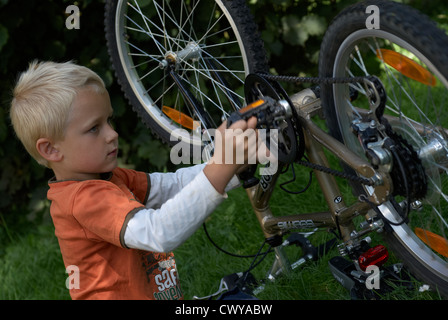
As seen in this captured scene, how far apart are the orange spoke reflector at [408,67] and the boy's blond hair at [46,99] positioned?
77cm

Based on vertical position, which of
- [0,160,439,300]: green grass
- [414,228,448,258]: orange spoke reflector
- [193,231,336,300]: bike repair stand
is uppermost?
[414,228,448,258]: orange spoke reflector

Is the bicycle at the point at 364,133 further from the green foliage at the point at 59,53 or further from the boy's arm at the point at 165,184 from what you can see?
the green foliage at the point at 59,53

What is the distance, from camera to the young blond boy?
1.26m

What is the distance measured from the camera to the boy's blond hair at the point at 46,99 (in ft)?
4.56

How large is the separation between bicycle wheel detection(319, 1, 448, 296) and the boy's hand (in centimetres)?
30

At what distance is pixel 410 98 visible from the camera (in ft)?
5.07

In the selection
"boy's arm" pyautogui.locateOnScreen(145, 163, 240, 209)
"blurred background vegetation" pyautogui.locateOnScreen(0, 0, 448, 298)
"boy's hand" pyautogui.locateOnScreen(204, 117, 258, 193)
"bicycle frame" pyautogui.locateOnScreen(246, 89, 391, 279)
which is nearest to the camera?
"boy's hand" pyautogui.locateOnScreen(204, 117, 258, 193)

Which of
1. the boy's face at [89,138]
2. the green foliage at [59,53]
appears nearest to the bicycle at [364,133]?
the boy's face at [89,138]

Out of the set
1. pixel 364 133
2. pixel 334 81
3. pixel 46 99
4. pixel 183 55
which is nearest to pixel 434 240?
pixel 364 133

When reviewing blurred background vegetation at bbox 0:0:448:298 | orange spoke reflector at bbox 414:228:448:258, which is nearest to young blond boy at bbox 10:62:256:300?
orange spoke reflector at bbox 414:228:448:258

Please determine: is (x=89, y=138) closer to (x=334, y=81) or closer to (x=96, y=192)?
(x=96, y=192)

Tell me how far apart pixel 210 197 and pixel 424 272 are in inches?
28.0

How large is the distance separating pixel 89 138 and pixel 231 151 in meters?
0.42

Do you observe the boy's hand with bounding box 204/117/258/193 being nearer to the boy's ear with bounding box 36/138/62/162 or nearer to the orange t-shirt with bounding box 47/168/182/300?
the orange t-shirt with bounding box 47/168/182/300
